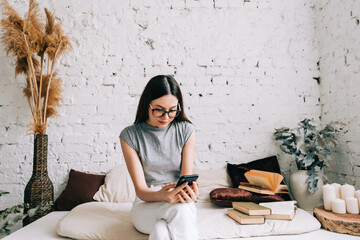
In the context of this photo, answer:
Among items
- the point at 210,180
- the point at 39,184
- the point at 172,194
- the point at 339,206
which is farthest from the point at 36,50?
the point at 339,206

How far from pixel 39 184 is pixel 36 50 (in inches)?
45.1

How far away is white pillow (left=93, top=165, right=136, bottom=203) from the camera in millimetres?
2070

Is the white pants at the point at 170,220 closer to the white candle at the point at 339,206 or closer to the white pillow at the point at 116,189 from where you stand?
the white pillow at the point at 116,189

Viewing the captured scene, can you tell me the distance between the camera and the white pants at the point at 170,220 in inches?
43.8

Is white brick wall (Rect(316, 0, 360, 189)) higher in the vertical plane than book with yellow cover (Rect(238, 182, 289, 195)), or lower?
higher

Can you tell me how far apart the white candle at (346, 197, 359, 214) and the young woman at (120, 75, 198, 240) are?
1.10 m

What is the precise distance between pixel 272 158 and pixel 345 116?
2.44 feet

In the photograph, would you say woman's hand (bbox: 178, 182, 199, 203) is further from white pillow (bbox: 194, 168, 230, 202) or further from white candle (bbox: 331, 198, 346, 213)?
white candle (bbox: 331, 198, 346, 213)

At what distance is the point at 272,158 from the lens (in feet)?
7.70

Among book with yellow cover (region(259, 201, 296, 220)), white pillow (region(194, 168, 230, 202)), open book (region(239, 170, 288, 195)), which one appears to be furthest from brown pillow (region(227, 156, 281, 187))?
book with yellow cover (region(259, 201, 296, 220))

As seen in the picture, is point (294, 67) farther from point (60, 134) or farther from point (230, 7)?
point (60, 134)

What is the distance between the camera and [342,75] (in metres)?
2.26

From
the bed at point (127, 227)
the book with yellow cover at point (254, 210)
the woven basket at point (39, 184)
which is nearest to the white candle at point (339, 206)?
the bed at point (127, 227)

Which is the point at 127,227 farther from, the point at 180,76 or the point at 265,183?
the point at 180,76
